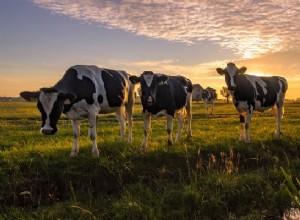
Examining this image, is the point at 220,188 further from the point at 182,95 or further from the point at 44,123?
the point at 182,95

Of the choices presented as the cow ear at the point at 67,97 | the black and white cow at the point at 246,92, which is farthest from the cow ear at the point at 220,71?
the cow ear at the point at 67,97

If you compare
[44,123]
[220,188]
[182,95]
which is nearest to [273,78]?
[182,95]

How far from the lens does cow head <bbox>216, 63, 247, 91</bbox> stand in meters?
16.6

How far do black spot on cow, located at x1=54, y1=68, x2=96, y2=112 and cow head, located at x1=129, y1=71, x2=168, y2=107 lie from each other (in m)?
2.01

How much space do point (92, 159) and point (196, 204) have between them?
3937mm

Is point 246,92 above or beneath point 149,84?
beneath

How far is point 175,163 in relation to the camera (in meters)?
12.4

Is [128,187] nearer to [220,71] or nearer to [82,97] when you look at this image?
[82,97]

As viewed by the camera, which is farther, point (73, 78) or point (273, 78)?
point (273, 78)

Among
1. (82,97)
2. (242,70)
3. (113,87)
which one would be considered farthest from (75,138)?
(242,70)

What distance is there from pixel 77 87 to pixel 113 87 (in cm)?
201

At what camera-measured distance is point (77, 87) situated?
1192 centimetres

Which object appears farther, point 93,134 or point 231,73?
point 231,73

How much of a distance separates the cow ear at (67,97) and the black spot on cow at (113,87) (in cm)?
221
